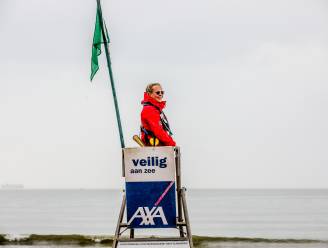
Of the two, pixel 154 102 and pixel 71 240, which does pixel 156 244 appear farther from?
pixel 71 240

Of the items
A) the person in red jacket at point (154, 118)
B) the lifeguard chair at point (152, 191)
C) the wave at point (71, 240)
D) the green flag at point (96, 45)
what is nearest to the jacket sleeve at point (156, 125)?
the person in red jacket at point (154, 118)

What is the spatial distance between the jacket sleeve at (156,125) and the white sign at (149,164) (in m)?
0.26

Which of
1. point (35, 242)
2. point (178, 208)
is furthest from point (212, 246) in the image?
point (178, 208)

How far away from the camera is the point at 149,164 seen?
9594mm

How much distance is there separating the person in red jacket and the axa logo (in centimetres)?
83

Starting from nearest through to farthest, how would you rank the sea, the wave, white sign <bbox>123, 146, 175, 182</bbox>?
1. white sign <bbox>123, 146, 175, 182</bbox>
2. the wave
3. the sea

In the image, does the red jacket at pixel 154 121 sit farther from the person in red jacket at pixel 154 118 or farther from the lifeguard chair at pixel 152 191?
the lifeguard chair at pixel 152 191

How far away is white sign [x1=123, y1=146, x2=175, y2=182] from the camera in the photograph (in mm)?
9547

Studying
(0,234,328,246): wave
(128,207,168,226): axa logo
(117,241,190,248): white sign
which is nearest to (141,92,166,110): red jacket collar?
(128,207,168,226): axa logo

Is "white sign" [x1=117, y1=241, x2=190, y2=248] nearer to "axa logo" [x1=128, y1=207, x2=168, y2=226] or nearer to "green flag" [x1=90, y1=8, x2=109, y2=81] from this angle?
"axa logo" [x1=128, y1=207, x2=168, y2=226]

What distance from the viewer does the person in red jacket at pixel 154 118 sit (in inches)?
385

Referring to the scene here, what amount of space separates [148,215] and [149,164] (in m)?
0.67

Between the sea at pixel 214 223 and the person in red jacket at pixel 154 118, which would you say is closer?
the person in red jacket at pixel 154 118

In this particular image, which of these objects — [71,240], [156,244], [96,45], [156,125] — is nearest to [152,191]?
[156,244]
